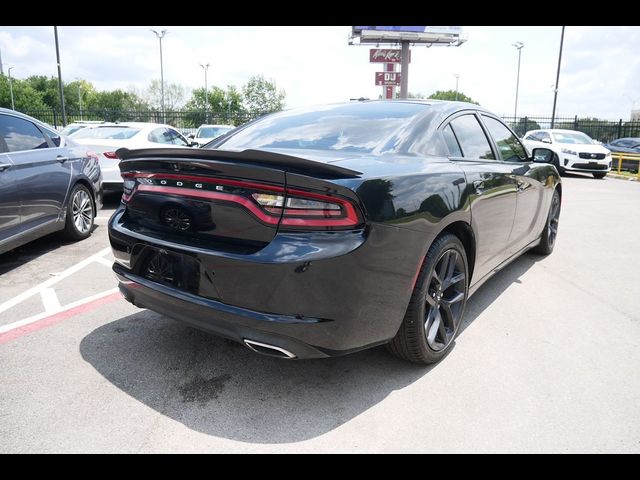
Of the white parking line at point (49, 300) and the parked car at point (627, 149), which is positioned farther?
the parked car at point (627, 149)

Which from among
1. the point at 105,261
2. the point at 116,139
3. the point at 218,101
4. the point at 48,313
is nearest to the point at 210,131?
the point at 116,139

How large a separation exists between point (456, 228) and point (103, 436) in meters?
2.20

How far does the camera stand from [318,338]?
2.24m

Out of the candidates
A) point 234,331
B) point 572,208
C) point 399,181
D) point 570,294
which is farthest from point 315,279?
point 572,208

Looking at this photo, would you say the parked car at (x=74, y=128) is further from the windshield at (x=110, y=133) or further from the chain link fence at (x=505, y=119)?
the chain link fence at (x=505, y=119)

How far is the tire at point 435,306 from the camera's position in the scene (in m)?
2.66

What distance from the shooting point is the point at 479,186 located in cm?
319

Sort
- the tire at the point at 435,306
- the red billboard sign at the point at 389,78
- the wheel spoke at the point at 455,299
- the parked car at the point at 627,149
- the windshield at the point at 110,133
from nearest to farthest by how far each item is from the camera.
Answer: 1. the tire at the point at 435,306
2. the wheel spoke at the point at 455,299
3. the windshield at the point at 110,133
4. the parked car at the point at 627,149
5. the red billboard sign at the point at 389,78

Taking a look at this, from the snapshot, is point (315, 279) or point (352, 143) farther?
point (352, 143)

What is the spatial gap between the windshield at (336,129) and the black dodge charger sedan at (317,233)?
1 cm

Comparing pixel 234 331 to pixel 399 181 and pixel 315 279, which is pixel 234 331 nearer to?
pixel 315 279

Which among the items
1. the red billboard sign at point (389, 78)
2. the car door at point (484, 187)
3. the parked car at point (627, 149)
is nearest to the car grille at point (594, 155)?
the parked car at point (627, 149)

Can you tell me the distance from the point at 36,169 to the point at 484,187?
166 inches

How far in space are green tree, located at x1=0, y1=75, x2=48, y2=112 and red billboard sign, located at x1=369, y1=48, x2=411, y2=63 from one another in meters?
49.0
